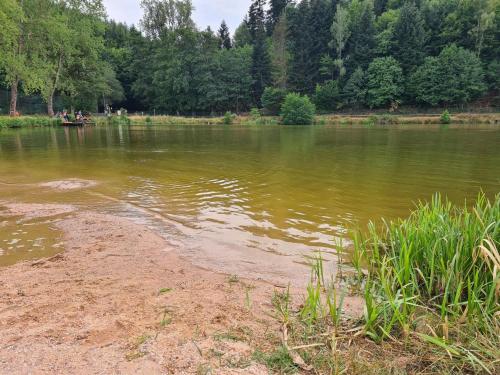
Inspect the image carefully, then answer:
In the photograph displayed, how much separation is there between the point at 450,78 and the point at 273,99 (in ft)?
91.2

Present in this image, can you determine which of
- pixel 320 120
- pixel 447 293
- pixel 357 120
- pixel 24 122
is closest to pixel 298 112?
pixel 320 120

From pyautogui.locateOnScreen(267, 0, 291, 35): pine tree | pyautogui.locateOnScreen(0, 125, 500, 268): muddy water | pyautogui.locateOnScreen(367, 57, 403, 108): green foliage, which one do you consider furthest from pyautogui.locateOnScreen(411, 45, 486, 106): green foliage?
pyautogui.locateOnScreen(0, 125, 500, 268): muddy water

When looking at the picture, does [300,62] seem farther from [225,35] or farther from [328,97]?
[225,35]

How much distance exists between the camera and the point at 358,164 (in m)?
13.5

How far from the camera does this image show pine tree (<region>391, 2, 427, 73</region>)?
61844 millimetres

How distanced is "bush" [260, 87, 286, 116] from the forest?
0.57 ft

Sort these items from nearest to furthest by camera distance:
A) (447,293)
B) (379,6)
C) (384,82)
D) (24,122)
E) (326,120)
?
(447,293)
(24,122)
(326,120)
(384,82)
(379,6)

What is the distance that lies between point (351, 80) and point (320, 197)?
59.0 meters

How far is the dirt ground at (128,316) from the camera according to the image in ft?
8.32

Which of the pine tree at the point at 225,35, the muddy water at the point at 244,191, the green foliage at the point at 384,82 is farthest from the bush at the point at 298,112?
the pine tree at the point at 225,35

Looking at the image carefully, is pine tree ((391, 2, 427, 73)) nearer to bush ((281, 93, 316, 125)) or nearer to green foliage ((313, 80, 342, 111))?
green foliage ((313, 80, 342, 111))

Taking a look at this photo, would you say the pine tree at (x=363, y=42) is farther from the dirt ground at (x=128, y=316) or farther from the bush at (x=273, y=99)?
the dirt ground at (x=128, y=316)

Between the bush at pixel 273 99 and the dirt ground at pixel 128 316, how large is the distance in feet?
197

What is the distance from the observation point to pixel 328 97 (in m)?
63.4
